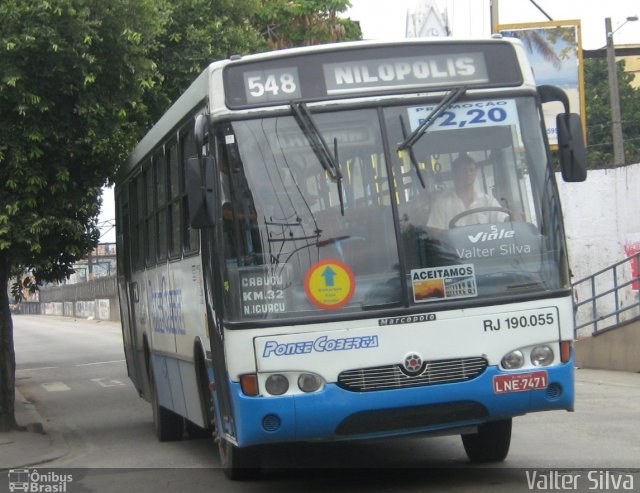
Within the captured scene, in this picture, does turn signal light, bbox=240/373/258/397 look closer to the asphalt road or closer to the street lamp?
the asphalt road

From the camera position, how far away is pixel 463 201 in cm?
759

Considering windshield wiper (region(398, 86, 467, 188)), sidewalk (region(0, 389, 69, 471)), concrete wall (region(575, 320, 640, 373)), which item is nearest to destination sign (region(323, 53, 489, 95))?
windshield wiper (region(398, 86, 467, 188))

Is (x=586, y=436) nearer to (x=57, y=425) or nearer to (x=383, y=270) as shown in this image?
(x=383, y=270)

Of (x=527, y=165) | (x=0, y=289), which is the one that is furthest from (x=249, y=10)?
(x=527, y=165)

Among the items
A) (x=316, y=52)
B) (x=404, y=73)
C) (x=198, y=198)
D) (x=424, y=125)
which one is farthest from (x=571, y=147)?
(x=198, y=198)

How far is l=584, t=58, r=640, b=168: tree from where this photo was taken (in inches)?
1960

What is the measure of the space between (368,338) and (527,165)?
165cm

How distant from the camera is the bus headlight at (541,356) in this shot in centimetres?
754

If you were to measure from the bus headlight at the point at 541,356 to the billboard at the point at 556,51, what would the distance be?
2272cm

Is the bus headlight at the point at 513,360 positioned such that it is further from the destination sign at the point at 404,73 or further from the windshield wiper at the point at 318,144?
the destination sign at the point at 404,73

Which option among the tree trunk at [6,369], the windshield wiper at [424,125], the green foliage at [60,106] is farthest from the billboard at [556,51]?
the windshield wiper at [424,125]

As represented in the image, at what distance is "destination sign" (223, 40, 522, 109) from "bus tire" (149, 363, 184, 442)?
5380 mm

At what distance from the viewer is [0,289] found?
44.8 ft

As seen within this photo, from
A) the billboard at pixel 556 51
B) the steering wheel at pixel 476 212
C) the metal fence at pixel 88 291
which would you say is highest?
the billboard at pixel 556 51
